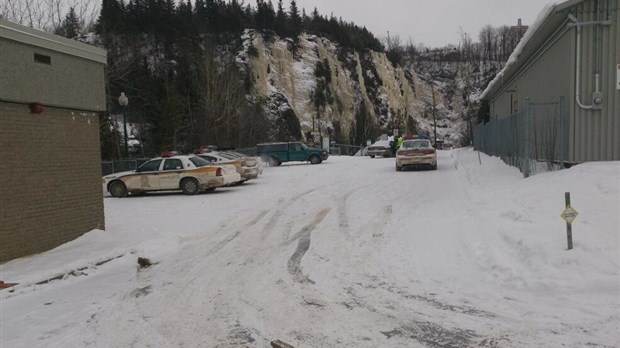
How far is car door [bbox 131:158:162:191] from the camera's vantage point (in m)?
18.3

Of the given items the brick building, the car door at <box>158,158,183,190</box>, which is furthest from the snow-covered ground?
the car door at <box>158,158,183,190</box>

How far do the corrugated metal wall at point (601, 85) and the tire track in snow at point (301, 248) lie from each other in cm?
615

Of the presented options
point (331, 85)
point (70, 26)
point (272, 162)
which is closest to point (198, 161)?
point (70, 26)

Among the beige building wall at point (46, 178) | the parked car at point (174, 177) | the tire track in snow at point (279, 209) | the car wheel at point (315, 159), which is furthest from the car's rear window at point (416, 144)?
the beige building wall at point (46, 178)

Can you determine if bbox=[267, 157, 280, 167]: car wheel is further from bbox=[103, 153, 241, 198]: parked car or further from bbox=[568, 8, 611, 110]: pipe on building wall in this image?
bbox=[568, 8, 611, 110]: pipe on building wall

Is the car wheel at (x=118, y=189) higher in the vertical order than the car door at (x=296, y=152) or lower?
lower

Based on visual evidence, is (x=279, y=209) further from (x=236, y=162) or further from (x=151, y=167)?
(x=151, y=167)

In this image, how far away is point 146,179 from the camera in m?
18.4

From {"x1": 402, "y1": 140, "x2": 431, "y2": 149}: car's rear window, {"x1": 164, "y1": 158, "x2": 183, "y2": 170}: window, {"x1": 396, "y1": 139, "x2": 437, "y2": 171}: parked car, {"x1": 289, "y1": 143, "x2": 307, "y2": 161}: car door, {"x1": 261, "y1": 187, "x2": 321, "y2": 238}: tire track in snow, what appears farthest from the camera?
{"x1": 289, "y1": 143, "x2": 307, "y2": 161}: car door

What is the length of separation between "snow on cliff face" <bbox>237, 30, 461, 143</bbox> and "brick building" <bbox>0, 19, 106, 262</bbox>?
65119mm

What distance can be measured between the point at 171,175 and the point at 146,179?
1011 mm

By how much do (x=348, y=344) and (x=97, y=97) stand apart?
8.48 m

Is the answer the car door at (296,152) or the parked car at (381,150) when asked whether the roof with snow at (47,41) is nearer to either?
the car door at (296,152)

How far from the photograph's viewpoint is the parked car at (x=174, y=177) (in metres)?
17.8
